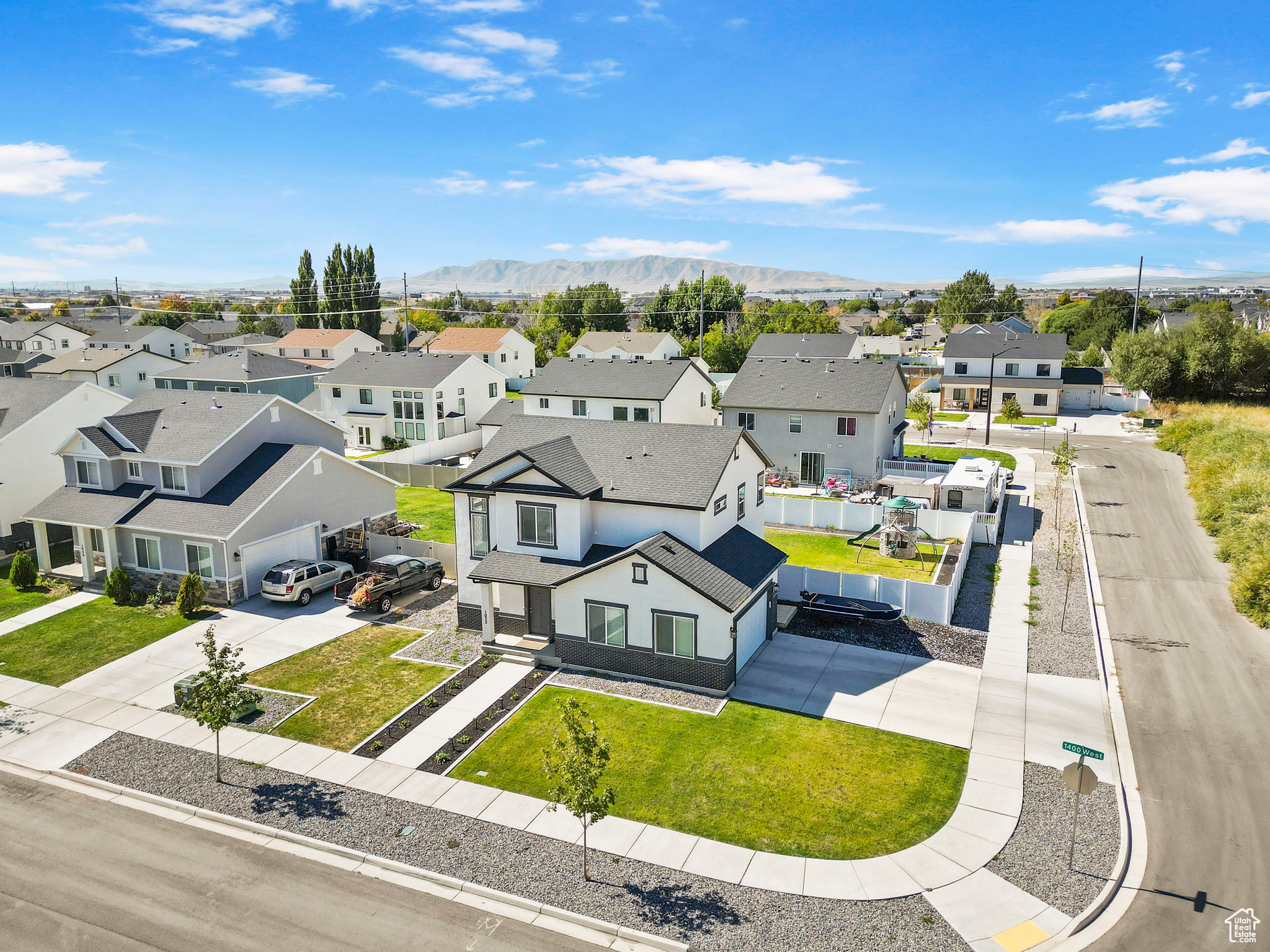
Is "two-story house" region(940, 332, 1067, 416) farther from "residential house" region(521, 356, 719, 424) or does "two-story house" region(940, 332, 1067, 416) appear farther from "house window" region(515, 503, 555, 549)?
"house window" region(515, 503, 555, 549)

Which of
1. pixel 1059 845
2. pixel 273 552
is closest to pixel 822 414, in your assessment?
pixel 273 552

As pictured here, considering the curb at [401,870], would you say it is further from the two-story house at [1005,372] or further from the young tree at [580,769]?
the two-story house at [1005,372]

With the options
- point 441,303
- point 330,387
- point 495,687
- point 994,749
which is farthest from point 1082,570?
point 441,303

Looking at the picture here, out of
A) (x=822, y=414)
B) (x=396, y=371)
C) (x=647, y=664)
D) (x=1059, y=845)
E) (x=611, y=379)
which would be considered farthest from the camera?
(x=396, y=371)

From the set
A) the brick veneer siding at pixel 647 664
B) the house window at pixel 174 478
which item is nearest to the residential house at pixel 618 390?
the house window at pixel 174 478

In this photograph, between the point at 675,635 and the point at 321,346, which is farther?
the point at 321,346

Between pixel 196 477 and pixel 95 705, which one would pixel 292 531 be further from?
pixel 95 705

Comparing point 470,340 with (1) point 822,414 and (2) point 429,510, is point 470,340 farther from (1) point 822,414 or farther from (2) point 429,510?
(1) point 822,414
